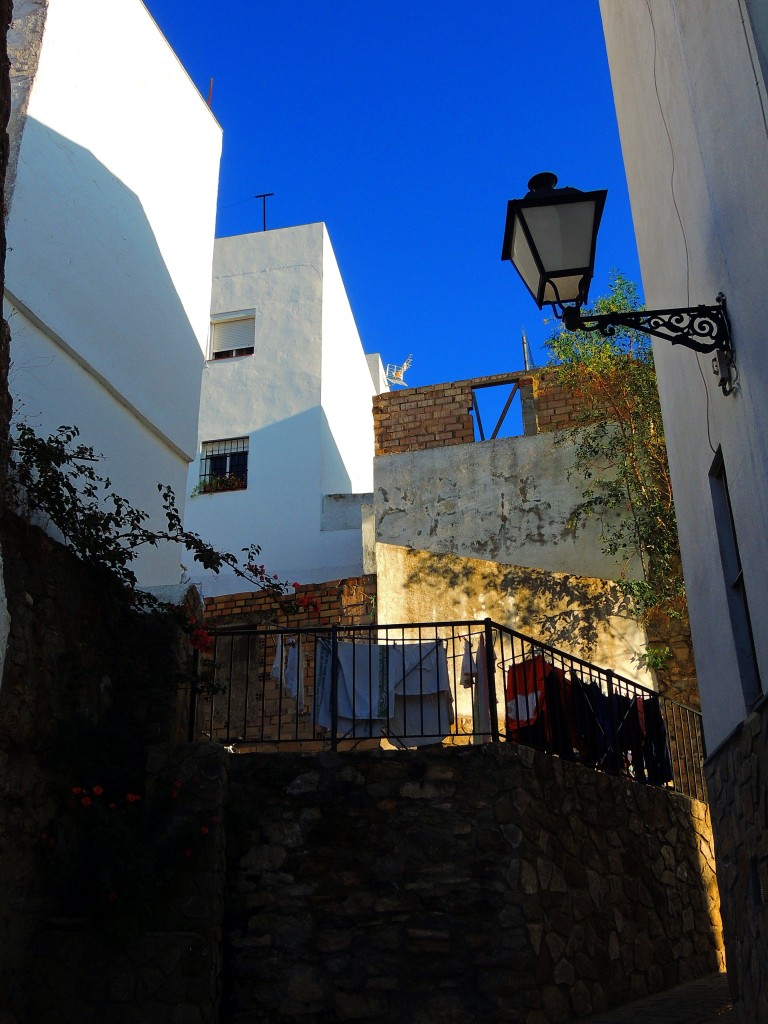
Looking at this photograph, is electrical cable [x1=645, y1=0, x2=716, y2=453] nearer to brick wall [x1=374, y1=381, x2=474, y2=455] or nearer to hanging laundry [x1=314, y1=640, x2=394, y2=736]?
hanging laundry [x1=314, y1=640, x2=394, y2=736]

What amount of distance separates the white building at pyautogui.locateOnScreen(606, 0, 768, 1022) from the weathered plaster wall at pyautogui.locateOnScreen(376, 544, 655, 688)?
13.0ft

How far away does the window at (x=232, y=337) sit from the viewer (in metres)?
17.2

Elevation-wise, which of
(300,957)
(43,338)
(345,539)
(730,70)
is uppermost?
(345,539)

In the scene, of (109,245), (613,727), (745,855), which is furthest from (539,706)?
(109,245)

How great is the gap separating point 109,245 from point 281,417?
24.4ft

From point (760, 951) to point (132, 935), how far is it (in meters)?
3.51

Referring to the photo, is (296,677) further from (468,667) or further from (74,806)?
(74,806)

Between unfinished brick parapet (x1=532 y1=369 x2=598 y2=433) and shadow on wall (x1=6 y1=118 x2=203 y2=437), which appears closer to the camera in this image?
shadow on wall (x1=6 y1=118 x2=203 y2=437)

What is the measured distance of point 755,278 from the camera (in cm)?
435

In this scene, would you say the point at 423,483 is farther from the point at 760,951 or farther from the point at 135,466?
the point at 760,951

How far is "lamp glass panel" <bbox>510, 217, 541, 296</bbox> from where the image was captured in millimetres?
4863

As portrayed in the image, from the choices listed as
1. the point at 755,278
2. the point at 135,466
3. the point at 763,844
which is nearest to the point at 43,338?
the point at 135,466

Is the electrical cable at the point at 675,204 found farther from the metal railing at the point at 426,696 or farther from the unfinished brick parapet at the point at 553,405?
the unfinished brick parapet at the point at 553,405

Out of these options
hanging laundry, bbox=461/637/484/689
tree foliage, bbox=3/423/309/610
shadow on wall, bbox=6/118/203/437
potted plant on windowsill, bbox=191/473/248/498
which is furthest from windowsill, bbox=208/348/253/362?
hanging laundry, bbox=461/637/484/689
